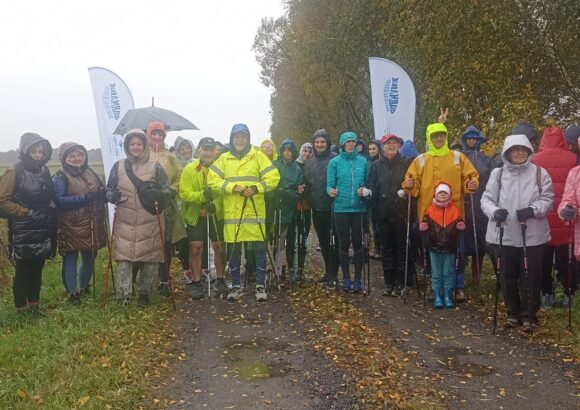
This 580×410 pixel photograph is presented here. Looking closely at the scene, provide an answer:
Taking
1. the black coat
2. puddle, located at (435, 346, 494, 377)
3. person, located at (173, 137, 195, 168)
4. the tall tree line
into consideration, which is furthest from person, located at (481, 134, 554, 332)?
the tall tree line

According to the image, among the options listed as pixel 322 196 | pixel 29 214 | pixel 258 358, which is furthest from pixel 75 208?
pixel 322 196

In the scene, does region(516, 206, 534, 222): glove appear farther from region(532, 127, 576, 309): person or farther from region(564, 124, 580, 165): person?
region(564, 124, 580, 165): person

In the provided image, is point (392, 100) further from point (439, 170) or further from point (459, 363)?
point (459, 363)

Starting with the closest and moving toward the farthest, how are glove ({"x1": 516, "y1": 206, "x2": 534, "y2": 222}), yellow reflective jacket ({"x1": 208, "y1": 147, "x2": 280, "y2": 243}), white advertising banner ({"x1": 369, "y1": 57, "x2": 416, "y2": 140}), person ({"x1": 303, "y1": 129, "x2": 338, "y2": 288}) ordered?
glove ({"x1": 516, "y1": 206, "x2": 534, "y2": 222}), yellow reflective jacket ({"x1": 208, "y1": 147, "x2": 280, "y2": 243}), person ({"x1": 303, "y1": 129, "x2": 338, "y2": 288}), white advertising banner ({"x1": 369, "y1": 57, "x2": 416, "y2": 140})

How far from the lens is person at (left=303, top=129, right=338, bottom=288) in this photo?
8.50m

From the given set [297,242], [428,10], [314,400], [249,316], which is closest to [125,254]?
[249,316]

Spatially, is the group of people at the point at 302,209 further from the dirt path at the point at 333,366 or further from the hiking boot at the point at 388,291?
the dirt path at the point at 333,366

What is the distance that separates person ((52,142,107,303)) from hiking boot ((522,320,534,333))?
5.49m

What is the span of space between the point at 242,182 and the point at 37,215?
2639mm

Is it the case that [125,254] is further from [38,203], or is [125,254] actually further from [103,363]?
[103,363]

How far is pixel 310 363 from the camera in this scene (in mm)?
5367

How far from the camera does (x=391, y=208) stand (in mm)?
7914

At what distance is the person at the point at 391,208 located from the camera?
795 centimetres

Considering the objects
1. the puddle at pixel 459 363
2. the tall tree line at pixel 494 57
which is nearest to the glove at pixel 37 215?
the puddle at pixel 459 363
